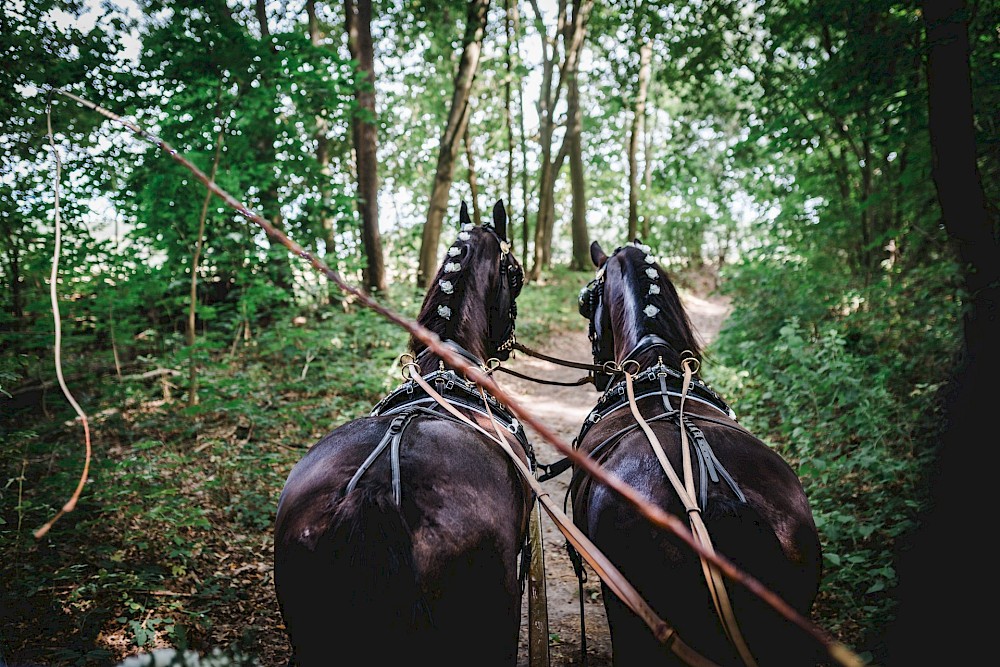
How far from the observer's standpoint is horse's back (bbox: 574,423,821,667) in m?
1.79

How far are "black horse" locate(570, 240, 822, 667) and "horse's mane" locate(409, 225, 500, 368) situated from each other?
3.08 ft

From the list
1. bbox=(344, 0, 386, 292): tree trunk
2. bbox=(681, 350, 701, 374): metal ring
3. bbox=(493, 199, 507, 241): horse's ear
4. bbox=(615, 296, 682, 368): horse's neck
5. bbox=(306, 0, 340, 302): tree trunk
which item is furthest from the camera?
bbox=(344, 0, 386, 292): tree trunk

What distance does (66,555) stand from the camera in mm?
3383

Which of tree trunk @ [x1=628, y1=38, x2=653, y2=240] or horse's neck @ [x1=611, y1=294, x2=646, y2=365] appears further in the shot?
tree trunk @ [x1=628, y1=38, x2=653, y2=240]

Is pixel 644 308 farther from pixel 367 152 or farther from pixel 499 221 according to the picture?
pixel 367 152

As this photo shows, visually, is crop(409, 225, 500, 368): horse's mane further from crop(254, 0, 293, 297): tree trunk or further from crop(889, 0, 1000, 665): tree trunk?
crop(254, 0, 293, 297): tree trunk

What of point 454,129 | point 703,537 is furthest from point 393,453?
point 454,129

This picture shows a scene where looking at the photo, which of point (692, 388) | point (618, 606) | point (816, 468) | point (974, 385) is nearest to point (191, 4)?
point (692, 388)

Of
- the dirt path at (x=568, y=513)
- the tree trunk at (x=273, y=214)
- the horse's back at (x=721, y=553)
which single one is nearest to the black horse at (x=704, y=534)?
the horse's back at (x=721, y=553)

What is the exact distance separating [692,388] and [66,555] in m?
3.86

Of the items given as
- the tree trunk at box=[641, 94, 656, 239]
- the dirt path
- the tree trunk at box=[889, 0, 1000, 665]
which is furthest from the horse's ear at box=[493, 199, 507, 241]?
the tree trunk at box=[641, 94, 656, 239]

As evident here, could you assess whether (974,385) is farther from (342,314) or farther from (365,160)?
(365,160)

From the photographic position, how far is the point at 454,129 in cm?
1085

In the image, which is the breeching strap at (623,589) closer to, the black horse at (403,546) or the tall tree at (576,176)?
the black horse at (403,546)
